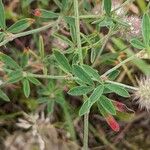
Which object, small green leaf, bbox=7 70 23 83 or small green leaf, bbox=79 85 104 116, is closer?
small green leaf, bbox=79 85 104 116

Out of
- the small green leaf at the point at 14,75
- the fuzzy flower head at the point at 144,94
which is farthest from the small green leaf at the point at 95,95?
the small green leaf at the point at 14,75

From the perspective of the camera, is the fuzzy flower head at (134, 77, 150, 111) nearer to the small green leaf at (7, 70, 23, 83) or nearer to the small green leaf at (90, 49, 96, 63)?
the small green leaf at (90, 49, 96, 63)

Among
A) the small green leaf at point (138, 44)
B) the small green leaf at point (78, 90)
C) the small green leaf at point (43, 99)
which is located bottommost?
the small green leaf at point (43, 99)

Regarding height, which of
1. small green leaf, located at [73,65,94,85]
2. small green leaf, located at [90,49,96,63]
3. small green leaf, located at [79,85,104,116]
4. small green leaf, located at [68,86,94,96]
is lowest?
small green leaf, located at [79,85,104,116]

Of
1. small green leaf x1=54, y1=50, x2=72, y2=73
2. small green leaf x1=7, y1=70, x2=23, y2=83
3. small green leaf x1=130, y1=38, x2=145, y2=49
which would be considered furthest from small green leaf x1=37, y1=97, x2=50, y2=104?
small green leaf x1=130, y1=38, x2=145, y2=49

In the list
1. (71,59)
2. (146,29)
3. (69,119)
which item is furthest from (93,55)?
(69,119)

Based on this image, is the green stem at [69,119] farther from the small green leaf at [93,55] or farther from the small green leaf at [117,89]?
the small green leaf at [117,89]

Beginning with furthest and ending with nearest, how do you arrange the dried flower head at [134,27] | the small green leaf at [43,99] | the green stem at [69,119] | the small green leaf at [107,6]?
the green stem at [69,119]
the small green leaf at [43,99]
the dried flower head at [134,27]
the small green leaf at [107,6]

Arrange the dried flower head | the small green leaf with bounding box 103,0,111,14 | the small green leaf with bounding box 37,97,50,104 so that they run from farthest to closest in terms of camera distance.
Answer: the small green leaf with bounding box 37,97,50,104
the dried flower head
the small green leaf with bounding box 103,0,111,14

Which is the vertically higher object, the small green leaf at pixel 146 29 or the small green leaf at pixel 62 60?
the small green leaf at pixel 146 29

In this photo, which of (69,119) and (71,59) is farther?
(69,119)

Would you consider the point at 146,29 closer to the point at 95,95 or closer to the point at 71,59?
the point at 95,95
